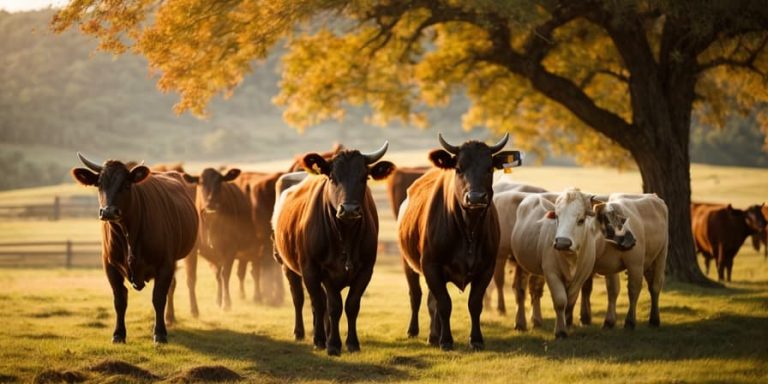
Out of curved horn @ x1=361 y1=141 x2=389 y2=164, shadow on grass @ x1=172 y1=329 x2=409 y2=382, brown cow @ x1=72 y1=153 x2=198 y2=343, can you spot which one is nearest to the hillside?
brown cow @ x1=72 y1=153 x2=198 y2=343

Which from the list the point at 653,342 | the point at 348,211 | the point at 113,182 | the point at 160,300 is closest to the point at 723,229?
the point at 653,342

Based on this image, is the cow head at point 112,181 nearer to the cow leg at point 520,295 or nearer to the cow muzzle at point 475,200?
the cow muzzle at point 475,200

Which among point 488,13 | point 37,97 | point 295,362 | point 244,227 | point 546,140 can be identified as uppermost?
point 37,97

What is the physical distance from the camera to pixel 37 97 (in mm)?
84062

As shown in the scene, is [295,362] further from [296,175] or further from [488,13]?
[488,13]

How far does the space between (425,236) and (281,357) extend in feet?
7.33

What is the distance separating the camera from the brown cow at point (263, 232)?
56.4ft

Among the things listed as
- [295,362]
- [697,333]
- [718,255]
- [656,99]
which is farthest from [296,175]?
[718,255]

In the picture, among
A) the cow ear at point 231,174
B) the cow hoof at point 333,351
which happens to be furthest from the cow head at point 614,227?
the cow ear at point 231,174

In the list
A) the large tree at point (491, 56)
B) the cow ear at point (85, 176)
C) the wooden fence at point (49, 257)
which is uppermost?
the large tree at point (491, 56)

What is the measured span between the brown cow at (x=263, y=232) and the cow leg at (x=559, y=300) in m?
7.22

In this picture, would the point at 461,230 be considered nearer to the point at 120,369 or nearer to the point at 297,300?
the point at 297,300

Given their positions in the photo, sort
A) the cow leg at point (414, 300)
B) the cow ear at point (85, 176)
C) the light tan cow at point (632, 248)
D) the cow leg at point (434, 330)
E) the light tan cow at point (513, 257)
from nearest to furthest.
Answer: the cow ear at point (85, 176), the cow leg at point (434, 330), the light tan cow at point (632, 248), the cow leg at point (414, 300), the light tan cow at point (513, 257)

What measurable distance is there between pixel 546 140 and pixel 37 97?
69966 millimetres
